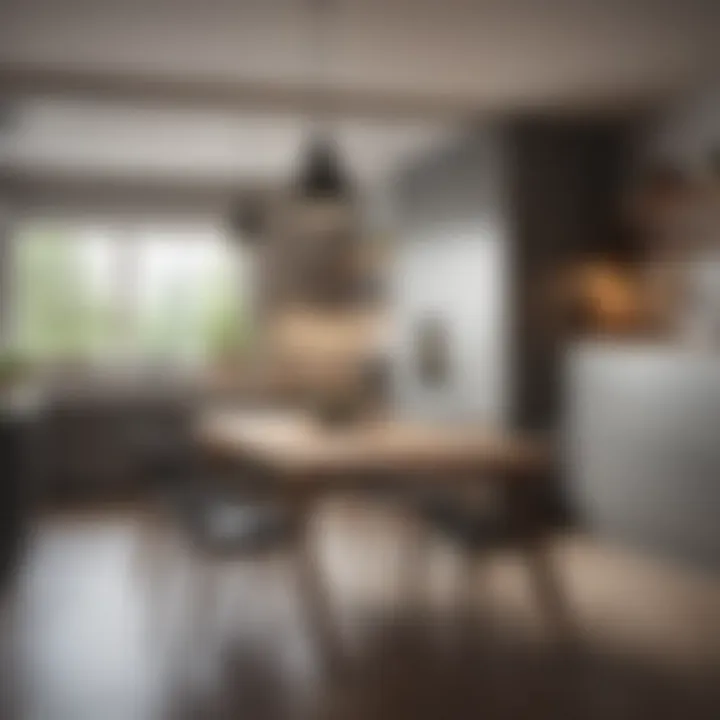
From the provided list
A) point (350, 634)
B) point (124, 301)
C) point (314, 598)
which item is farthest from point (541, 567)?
point (124, 301)

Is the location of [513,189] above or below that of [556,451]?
above

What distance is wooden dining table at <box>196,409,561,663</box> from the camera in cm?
304

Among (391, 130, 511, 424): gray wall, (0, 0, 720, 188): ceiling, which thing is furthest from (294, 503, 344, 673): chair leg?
(0, 0, 720, 188): ceiling

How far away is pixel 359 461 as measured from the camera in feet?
10.0

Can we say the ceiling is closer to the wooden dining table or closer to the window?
the window

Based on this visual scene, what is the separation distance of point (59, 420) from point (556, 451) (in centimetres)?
205

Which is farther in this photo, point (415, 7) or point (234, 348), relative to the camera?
point (234, 348)

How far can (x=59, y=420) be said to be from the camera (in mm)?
4395

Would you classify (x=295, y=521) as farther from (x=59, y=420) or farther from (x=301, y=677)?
(x=59, y=420)

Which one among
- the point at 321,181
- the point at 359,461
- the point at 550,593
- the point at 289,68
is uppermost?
the point at 289,68

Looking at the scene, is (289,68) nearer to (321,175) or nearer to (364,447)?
(321,175)

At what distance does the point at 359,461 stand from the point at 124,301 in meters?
1.61

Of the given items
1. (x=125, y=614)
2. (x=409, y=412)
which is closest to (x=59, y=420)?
(x=125, y=614)

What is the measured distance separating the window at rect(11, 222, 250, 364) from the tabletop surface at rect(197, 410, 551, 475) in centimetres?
43
